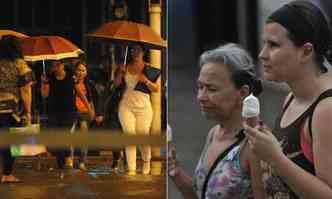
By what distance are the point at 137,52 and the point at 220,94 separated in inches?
33.4

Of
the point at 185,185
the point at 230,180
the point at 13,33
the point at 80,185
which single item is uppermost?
the point at 13,33

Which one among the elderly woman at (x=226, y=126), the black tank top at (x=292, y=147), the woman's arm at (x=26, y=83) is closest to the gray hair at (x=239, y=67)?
the elderly woman at (x=226, y=126)

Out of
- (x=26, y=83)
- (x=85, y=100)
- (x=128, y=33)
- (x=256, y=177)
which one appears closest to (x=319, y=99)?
(x=256, y=177)

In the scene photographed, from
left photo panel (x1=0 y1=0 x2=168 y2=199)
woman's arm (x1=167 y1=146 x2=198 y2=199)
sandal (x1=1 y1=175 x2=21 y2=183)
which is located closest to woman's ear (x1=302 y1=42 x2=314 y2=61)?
woman's arm (x1=167 y1=146 x2=198 y2=199)

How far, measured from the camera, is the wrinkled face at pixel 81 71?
2.56m

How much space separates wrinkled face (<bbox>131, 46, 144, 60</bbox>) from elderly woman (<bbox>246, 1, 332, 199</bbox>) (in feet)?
3.60

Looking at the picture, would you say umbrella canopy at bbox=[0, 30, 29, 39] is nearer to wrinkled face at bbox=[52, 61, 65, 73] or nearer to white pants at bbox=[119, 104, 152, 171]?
wrinkled face at bbox=[52, 61, 65, 73]

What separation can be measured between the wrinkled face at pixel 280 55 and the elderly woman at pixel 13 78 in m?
1.36

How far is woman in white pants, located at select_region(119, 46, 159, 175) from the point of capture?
8.36 feet

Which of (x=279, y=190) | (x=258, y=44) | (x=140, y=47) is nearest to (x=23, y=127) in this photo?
(x=140, y=47)

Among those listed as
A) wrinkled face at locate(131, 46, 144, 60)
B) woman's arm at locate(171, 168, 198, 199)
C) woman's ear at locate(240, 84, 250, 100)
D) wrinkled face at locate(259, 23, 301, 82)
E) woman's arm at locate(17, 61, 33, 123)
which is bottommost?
woman's arm at locate(171, 168, 198, 199)

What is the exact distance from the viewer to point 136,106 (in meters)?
2.58

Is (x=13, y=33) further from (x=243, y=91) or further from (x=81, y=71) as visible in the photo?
(x=243, y=91)

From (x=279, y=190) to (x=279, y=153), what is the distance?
136 mm
